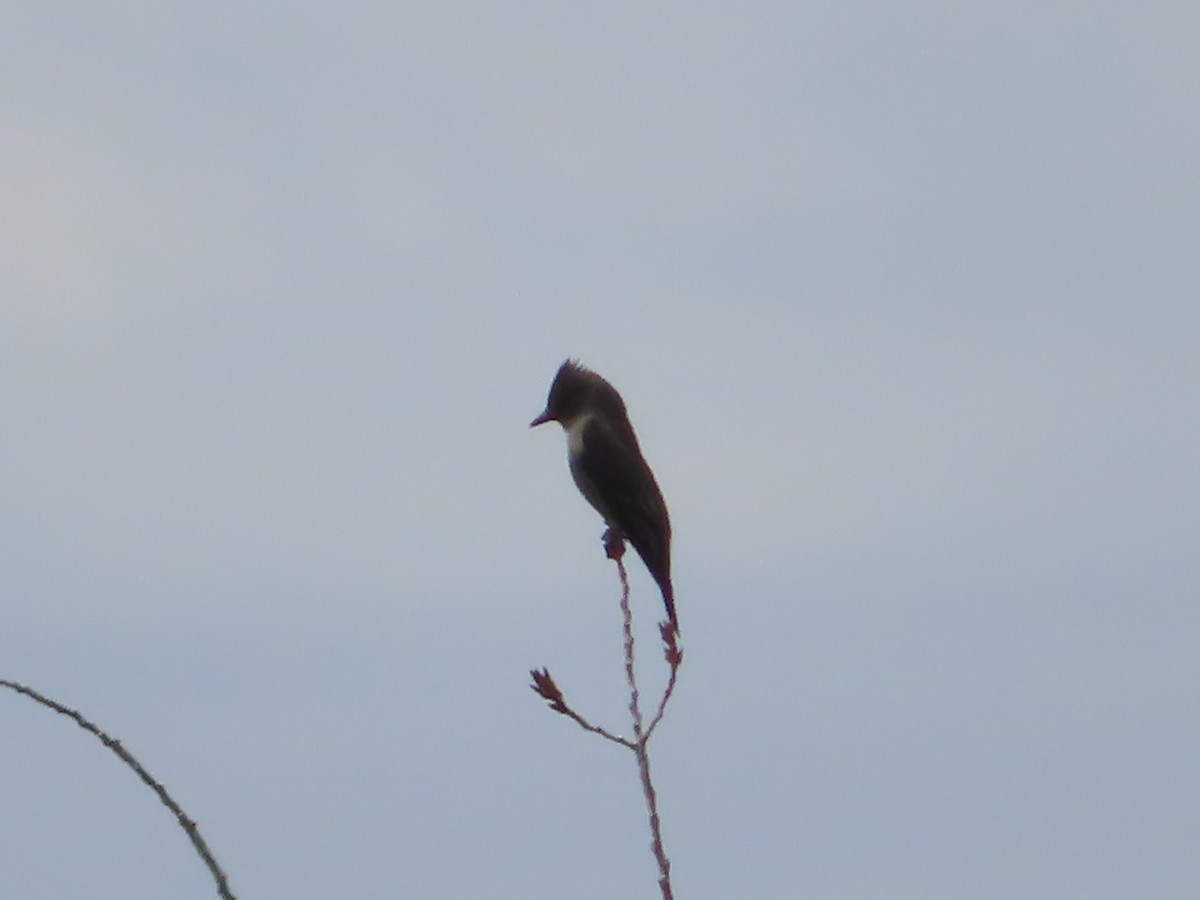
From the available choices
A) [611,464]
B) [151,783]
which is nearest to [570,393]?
[611,464]

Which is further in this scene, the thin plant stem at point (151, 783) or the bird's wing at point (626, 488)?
the bird's wing at point (626, 488)

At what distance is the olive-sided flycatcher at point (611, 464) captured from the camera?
10133 mm

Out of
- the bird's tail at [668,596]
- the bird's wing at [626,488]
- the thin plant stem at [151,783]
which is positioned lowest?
the thin plant stem at [151,783]

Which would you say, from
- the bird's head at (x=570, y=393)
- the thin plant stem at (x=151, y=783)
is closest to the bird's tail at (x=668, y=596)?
the bird's head at (x=570, y=393)

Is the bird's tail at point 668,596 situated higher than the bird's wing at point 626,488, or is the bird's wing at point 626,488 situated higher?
the bird's wing at point 626,488

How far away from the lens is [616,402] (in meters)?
10.9

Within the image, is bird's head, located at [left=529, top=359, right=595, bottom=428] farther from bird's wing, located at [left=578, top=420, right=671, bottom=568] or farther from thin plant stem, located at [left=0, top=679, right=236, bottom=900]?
thin plant stem, located at [left=0, top=679, right=236, bottom=900]

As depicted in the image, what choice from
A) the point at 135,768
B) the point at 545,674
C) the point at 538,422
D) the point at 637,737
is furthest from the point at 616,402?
the point at 135,768

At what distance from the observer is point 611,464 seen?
10445mm

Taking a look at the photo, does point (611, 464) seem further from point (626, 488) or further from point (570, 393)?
point (570, 393)

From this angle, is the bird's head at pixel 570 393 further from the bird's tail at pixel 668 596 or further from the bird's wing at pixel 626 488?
the bird's tail at pixel 668 596

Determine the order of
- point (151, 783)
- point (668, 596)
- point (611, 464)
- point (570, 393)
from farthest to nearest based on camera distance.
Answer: point (570, 393) → point (611, 464) → point (668, 596) → point (151, 783)

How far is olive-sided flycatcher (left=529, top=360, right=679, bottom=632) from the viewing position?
33.2ft

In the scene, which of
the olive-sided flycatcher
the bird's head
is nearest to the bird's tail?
the olive-sided flycatcher
